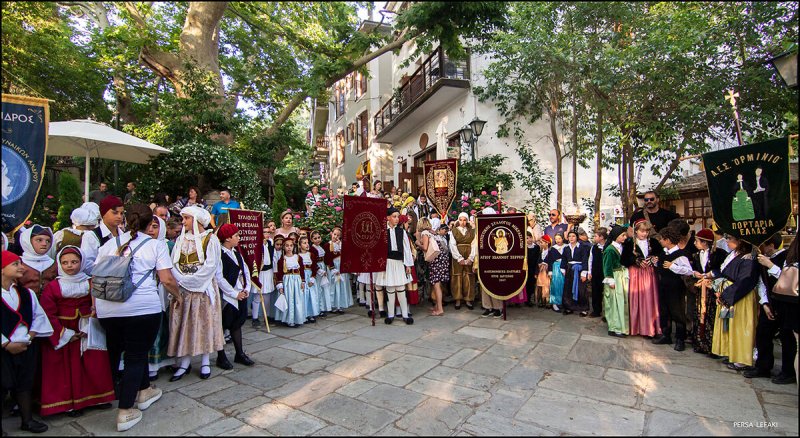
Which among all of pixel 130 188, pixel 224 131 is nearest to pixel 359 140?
pixel 224 131

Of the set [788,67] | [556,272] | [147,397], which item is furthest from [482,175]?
[147,397]

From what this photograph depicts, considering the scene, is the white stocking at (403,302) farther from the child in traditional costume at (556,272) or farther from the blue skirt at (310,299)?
the child in traditional costume at (556,272)

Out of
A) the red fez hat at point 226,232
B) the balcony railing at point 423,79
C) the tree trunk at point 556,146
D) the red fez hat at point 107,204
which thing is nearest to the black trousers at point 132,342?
the red fez hat at point 107,204

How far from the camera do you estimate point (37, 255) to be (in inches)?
136

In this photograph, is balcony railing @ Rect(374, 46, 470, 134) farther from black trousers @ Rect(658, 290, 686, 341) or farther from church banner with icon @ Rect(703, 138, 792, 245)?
black trousers @ Rect(658, 290, 686, 341)

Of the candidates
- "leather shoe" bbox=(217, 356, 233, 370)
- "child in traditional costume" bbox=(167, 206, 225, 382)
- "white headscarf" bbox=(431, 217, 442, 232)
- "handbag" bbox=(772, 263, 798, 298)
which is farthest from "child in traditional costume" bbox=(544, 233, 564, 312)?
"child in traditional costume" bbox=(167, 206, 225, 382)

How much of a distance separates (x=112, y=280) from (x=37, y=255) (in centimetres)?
93

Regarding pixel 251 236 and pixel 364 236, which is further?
pixel 364 236

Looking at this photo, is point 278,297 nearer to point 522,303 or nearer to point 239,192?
point 239,192

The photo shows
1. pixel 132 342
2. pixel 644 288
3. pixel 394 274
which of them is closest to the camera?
pixel 132 342

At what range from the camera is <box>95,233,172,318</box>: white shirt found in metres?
3.24

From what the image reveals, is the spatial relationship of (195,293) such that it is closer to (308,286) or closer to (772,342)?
(308,286)

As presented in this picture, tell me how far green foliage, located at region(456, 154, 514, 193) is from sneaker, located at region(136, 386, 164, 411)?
9869 mm

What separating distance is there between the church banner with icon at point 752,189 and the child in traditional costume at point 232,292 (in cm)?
562
